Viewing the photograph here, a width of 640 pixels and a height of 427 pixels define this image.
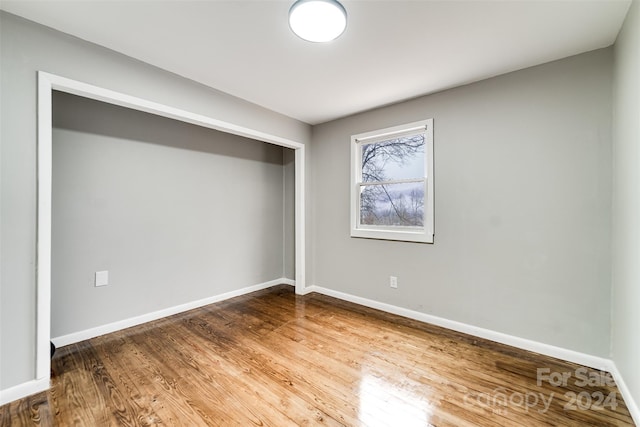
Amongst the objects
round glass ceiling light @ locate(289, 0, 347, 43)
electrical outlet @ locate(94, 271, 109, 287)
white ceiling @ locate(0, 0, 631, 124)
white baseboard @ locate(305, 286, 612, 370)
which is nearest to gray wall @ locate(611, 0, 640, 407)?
white baseboard @ locate(305, 286, 612, 370)

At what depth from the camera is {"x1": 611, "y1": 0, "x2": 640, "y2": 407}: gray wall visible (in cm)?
156

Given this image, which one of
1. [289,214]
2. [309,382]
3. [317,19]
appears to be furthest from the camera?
[289,214]

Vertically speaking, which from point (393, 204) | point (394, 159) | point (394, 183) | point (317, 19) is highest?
point (317, 19)

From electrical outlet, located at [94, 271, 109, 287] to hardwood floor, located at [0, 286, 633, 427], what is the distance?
50 centimetres

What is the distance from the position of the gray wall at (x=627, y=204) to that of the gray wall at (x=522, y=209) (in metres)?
0.12

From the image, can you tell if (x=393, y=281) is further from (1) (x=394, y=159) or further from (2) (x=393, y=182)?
(1) (x=394, y=159)

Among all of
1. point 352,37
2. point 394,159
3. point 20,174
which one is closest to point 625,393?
point 394,159

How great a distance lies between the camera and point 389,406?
5.50 ft

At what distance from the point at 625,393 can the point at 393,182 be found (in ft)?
7.89

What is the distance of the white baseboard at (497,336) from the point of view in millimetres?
2084

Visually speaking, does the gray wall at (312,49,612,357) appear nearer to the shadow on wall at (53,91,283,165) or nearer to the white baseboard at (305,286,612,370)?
the white baseboard at (305,286,612,370)

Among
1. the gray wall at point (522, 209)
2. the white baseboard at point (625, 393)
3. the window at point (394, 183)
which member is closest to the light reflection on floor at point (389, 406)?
the white baseboard at point (625, 393)

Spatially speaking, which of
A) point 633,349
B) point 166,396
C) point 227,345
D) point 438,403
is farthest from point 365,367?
point 633,349

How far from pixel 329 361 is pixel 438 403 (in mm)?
825
